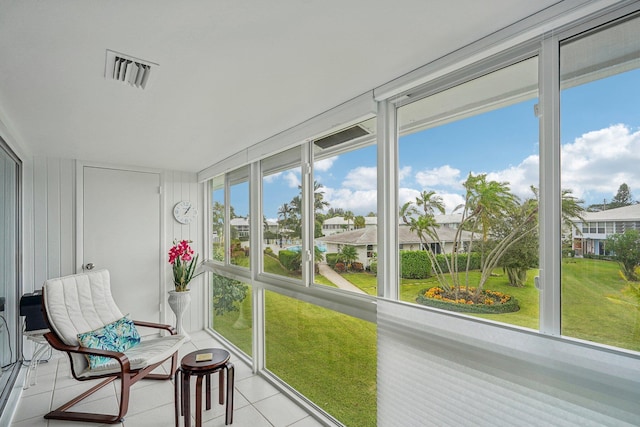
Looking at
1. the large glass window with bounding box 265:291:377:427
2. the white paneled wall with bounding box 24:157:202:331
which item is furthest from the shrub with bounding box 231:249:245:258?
the white paneled wall with bounding box 24:157:202:331

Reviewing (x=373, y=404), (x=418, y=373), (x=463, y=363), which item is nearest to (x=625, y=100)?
(x=463, y=363)

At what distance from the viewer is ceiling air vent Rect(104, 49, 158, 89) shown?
5.18 ft

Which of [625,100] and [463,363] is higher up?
[625,100]

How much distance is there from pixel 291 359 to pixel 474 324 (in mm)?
2149

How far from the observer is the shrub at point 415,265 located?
71.6 inches

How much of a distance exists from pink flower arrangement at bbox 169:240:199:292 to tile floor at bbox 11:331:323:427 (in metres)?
1.33

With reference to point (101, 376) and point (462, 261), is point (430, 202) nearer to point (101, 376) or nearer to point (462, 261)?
point (462, 261)

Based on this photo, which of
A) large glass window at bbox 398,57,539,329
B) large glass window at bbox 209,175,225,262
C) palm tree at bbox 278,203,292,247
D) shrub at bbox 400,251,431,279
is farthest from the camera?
large glass window at bbox 209,175,225,262

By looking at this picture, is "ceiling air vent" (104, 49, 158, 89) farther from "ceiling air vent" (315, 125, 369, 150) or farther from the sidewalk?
the sidewalk

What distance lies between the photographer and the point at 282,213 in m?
3.13

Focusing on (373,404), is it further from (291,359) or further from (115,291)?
(115,291)

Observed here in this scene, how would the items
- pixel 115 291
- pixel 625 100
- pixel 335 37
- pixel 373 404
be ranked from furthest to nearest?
pixel 115 291
pixel 373 404
pixel 335 37
pixel 625 100

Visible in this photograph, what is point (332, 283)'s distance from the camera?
8.30ft

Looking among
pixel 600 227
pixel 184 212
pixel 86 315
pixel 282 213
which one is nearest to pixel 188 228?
pixel 184 212
